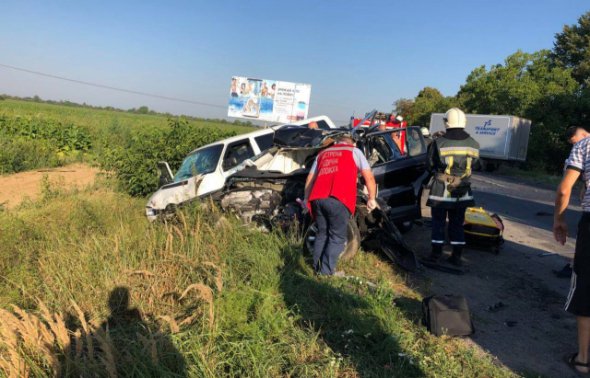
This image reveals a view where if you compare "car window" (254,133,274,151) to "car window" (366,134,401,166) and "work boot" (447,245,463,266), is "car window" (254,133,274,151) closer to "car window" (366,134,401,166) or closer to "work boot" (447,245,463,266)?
"car window" (366,134,401,166)

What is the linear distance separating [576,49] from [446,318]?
40007 millimetres

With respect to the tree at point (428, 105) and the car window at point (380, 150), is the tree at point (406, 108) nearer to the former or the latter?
the tree at point (428, 105)

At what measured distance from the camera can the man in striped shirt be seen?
124 inches

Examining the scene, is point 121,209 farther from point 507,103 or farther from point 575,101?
point 507,103

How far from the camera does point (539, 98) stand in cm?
2673

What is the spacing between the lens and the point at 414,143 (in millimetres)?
7320

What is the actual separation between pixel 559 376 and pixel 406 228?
4.30 meters

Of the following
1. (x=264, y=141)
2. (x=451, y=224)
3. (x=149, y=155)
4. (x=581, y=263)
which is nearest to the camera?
(x=581, y=263)

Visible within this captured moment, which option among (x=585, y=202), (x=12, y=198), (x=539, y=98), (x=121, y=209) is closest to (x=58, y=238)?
(x=121, y=209)

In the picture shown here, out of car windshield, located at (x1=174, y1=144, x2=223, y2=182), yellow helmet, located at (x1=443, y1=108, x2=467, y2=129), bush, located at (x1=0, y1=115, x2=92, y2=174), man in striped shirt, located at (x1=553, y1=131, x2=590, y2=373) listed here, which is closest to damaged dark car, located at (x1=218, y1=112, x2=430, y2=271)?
yellow helmet, located at (x1=443, y1=108, x2=467, y2=129)

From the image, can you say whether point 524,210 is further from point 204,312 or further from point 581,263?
point 204,312

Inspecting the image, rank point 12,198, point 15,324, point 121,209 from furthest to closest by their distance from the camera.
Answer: point 12,198 → point 121,209 → point 15,324

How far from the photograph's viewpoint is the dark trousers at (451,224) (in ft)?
18.2

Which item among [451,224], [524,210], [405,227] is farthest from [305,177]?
[524,210]
